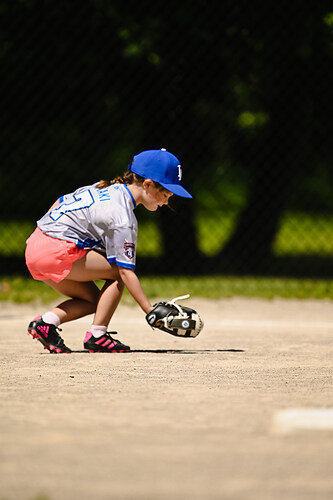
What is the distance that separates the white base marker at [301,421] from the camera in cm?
→ 324

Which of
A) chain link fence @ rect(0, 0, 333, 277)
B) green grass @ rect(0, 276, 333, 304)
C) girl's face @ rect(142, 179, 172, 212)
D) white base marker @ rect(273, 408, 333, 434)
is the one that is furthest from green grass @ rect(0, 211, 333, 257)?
white base marker @ rect(273, 408, 333, 434)

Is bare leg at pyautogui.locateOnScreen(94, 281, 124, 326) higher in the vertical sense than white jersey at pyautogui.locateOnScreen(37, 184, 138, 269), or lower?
lower

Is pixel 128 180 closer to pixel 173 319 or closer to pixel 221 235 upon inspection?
pixel 173 319

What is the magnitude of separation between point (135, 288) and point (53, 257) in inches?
20.1

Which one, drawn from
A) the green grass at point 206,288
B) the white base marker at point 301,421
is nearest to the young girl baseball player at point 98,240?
the white base marker at point 301,421

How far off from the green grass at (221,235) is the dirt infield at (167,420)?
5.57 m

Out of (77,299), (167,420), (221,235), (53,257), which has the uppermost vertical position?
(221,235)

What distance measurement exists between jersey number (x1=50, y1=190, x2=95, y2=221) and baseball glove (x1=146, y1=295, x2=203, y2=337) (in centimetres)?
A: 72

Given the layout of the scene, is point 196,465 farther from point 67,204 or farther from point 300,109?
point 300,109

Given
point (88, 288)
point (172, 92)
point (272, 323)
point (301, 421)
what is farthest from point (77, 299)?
point (172, 92)

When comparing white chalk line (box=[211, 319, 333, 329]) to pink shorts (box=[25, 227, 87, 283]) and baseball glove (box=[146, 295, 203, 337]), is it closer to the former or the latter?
baseball glove (box=[146, 295, 203, 337])

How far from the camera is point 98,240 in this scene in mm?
5406

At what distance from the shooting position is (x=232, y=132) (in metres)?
12.4

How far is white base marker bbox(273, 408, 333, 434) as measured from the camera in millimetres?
3242
